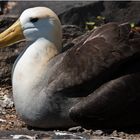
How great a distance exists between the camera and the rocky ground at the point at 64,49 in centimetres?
678

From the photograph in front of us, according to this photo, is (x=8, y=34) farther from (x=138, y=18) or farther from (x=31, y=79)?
(x=138, y=18)

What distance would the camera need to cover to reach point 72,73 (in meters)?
6.84

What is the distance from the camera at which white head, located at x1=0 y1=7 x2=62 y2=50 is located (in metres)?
7.19

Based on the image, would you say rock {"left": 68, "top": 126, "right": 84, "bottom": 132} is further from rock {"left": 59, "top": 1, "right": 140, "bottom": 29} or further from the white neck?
rock {"left": 59, "top": 1, "right": 140, "bottom": 29}

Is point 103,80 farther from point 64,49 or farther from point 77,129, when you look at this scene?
point 64,49

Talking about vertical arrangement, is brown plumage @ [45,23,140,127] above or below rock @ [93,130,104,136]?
above

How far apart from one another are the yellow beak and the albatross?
Answer: 1.26 feet

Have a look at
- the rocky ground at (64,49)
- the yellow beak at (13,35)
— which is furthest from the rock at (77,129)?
the yellow beak at (13,35)

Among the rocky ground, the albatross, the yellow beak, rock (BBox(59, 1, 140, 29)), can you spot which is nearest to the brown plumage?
the albatross

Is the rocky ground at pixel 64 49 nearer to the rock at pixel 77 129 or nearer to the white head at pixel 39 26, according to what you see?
the rock at pixel 77 129

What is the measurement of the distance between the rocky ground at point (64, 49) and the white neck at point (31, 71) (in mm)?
282

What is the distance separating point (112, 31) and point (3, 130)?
1.34 m

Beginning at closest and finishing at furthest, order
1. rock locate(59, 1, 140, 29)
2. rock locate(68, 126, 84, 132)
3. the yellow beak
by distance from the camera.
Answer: rock locate(68, 126, 84, 132) → the yellow beak → rock locate(59, 1, 140, 29)

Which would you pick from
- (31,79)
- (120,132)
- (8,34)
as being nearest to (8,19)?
(8,34)
